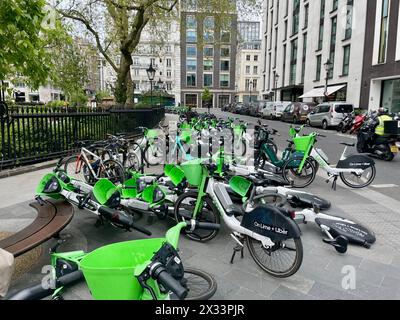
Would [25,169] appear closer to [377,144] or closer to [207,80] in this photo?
[377,144]

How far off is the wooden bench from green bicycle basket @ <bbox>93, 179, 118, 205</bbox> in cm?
34

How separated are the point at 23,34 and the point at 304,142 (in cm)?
514

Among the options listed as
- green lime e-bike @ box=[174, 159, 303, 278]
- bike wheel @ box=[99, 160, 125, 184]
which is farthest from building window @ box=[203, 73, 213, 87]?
green lime e-bike @ box=[174, 159, 303, 278]

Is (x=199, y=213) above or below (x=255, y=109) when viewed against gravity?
below

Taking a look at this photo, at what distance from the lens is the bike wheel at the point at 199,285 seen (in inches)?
103

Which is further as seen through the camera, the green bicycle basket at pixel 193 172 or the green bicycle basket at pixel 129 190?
the green bicycle basket at pixel 129 190

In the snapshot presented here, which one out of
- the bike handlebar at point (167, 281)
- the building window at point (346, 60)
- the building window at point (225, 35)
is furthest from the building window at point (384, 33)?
the bike handlebar at point (167, 281)

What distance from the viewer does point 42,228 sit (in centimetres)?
309

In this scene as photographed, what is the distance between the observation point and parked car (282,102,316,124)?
23.4 m

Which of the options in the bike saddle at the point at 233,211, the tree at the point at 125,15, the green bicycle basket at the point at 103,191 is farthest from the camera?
the tree at the point at 125,15

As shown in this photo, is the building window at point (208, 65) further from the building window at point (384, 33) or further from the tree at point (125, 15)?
the tree at point (125, 15)

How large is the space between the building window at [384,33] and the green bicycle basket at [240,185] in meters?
24.2

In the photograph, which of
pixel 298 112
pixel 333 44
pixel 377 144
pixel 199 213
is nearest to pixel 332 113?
pixel 298 112
